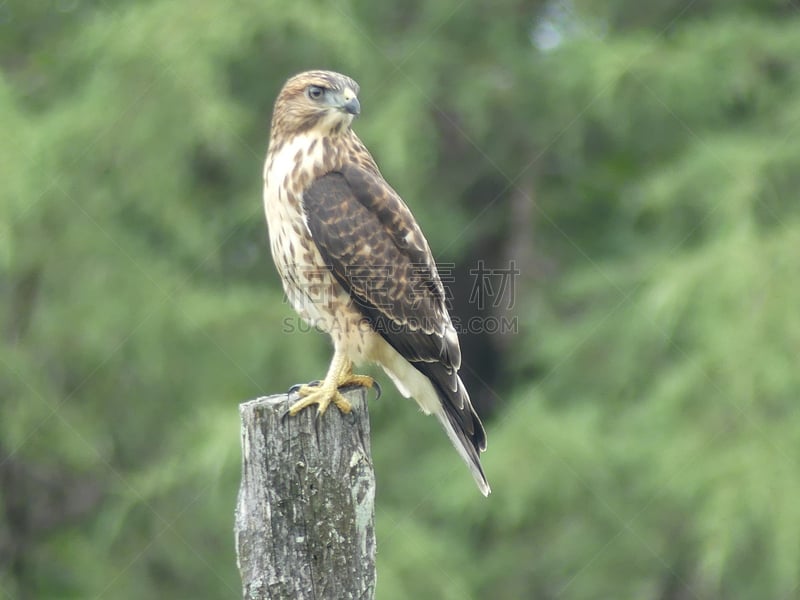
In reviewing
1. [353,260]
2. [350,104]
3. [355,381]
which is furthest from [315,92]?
[355,381]

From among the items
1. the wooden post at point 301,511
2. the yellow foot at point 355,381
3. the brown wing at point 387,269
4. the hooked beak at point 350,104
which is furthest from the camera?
the hooked beak at point 350,104

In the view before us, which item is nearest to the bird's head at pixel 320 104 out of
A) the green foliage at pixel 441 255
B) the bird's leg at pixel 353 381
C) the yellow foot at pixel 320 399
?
the bird's leg at pixel 353 381

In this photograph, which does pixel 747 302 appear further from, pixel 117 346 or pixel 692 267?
pixel 117 346

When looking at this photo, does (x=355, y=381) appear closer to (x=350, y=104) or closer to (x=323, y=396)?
(x=323, y=396)

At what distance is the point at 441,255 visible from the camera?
7.22 meters

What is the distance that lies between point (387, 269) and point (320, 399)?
885 mm

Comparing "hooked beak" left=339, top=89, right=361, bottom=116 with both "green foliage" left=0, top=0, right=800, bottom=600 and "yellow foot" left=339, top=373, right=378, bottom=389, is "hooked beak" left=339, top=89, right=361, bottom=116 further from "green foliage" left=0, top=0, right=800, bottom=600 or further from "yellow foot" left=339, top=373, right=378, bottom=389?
"green foliage" left=0, top=0, right=800, bottom=600

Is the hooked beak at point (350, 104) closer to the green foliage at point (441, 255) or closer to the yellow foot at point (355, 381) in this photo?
the yellow foot at point (355, 381)

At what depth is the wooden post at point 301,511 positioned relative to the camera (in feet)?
9.76

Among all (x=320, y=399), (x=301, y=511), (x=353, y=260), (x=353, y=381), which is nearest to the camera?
(x=301, y=511)

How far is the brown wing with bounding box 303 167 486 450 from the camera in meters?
4.11

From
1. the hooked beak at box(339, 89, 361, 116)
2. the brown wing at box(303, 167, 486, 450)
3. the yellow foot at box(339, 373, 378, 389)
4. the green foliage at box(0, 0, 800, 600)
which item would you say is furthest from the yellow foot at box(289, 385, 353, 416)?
the green foliage at box(0, 0, 800, 600)

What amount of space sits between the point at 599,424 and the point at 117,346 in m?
3.11

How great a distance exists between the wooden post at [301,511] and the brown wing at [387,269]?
1034mm
